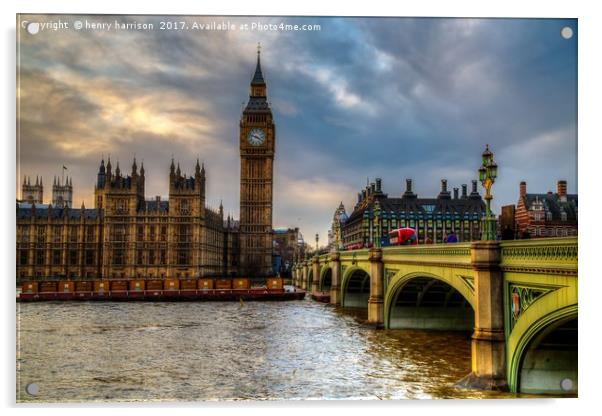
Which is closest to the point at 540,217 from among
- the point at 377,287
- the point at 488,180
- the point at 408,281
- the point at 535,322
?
the point at 377,287

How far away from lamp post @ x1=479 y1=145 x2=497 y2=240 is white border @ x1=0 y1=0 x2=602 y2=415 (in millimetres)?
2450

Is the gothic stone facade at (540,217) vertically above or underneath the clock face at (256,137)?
underneath

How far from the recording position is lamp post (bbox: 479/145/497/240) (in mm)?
18359

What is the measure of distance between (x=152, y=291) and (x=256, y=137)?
170 feet

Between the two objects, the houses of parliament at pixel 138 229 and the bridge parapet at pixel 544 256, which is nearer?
the bridge parapet at pixel 544 256

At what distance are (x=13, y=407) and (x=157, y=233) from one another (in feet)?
307

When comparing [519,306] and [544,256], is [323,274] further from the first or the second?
[544,256]

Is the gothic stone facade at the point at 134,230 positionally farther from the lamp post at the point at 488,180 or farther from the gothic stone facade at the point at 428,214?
the lamp post at the point at 488,180

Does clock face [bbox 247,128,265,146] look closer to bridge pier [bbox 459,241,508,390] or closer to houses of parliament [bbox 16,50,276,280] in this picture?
houses of parliament [bbox 16,50,276,280]

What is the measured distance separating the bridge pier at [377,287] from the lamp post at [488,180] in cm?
1659

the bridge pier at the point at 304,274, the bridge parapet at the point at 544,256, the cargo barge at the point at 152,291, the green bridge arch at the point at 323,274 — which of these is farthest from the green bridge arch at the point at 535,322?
the bridge pier at the point at 304,274

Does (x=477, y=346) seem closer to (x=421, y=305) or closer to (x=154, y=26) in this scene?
(x=154, y=26)

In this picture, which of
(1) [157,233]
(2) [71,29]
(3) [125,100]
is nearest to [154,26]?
(2) [71,29]

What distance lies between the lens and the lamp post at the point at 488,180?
18.4 m
